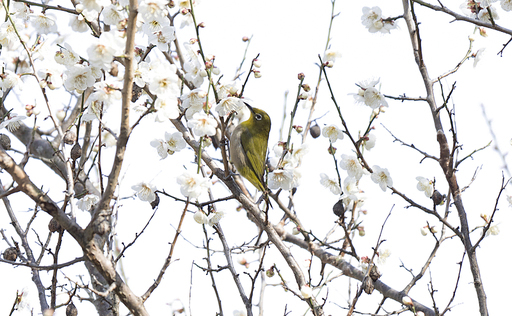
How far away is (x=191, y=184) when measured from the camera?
2787 millimetres

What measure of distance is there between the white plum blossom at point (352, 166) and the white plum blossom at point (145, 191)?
1364 millimetres

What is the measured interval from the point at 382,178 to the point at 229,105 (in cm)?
135

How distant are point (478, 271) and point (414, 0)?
72.7 inches

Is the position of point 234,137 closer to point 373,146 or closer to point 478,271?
point 373,146

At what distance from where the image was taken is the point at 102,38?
2172 mm

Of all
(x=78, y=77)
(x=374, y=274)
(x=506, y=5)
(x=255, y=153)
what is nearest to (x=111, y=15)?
(x=78, y=77)

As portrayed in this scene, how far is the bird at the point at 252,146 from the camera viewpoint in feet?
15.8

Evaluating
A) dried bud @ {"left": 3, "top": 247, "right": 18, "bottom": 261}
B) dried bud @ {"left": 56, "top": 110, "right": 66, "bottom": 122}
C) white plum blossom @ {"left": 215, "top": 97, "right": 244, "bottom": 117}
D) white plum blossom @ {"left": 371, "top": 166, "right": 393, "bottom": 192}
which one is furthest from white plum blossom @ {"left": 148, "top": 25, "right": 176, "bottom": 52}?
dried bud @ {"left": 56, "top": 110, "right": 66, "bottom": 122}

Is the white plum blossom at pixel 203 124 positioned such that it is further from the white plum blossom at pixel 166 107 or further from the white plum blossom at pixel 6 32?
the white plum blossom at pixel 6 32

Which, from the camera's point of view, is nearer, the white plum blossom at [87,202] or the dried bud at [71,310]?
the dried bud at [71,310]

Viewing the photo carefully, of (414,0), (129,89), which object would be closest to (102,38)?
(129,89)

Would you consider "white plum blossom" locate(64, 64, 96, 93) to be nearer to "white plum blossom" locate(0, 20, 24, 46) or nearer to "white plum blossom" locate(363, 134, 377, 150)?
"white plum blossom" locate(0, 20, 24, 46)

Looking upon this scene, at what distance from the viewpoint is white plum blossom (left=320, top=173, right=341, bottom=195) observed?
3.76 meters

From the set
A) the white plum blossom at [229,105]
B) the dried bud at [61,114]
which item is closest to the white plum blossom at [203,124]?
the white plum blossom at [229,105]
